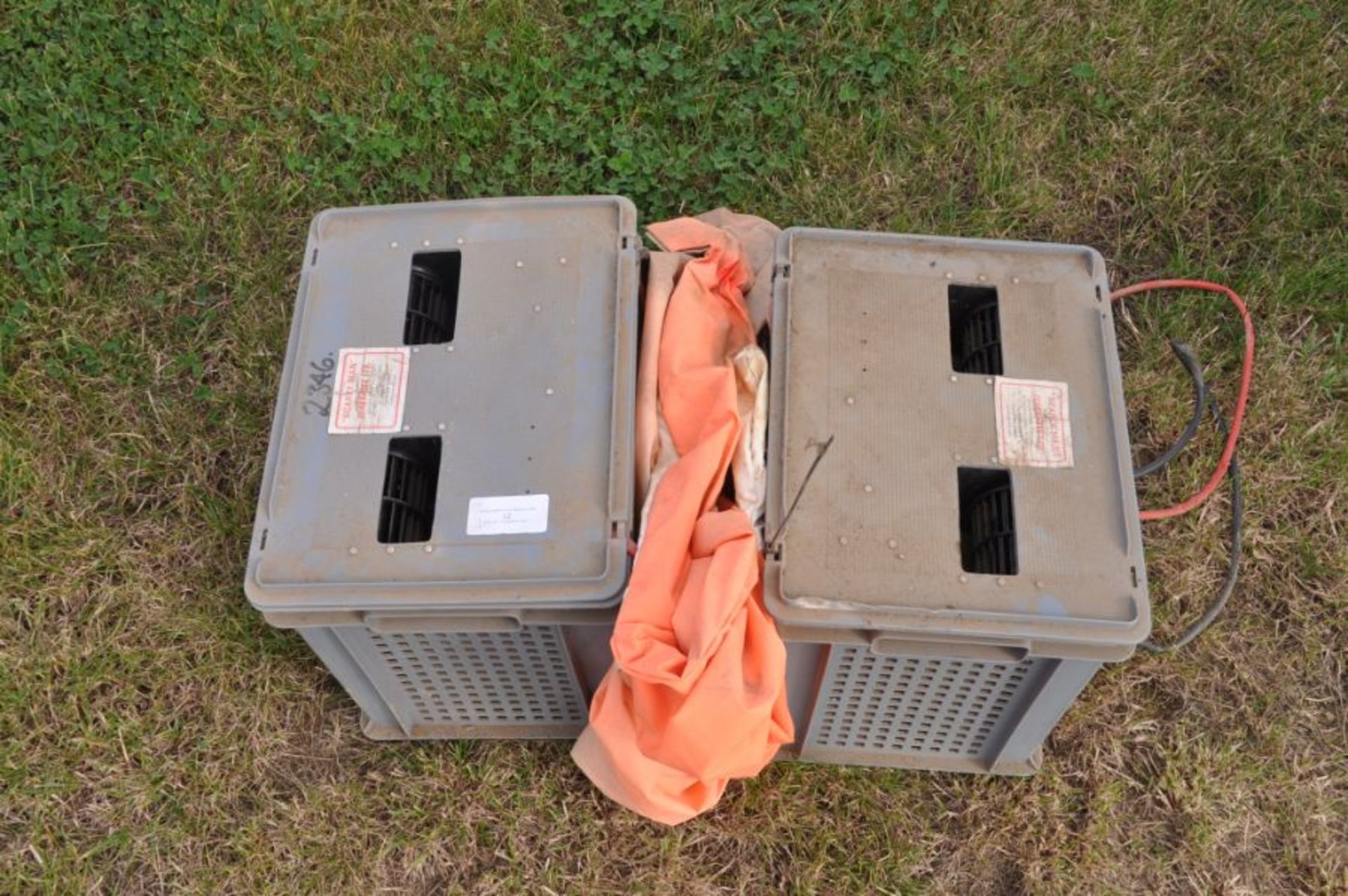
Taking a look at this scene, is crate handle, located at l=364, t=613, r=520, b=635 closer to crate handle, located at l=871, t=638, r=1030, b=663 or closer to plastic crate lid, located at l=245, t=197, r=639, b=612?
plastic crate lid, located at l=245, t=197, r=639, b=612

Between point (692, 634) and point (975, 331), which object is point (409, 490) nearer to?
point (692, 634)

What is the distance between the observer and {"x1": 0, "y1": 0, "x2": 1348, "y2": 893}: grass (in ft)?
6.72

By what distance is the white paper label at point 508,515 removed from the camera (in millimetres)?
1645

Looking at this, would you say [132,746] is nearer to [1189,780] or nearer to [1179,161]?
[1189,780]

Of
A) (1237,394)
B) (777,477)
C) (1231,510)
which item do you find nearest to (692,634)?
(777,477)

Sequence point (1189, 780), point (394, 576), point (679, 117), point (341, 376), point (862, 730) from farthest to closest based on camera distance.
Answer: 1. point (679, 117)
2. point (1189, 780)
3. point (862, 730)
4. point (341, 376)
5. point (394, 576)

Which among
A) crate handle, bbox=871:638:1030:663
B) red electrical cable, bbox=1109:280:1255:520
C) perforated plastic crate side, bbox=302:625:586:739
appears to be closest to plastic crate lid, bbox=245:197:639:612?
perforated plastic crate side, bbox=302:625:586:739

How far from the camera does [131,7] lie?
277 centimetres

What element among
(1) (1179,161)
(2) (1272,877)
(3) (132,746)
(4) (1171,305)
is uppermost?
(1) (1179,161)

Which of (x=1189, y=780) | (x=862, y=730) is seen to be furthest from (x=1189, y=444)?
(x=862, y=730)

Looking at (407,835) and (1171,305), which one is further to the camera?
(1171,305)

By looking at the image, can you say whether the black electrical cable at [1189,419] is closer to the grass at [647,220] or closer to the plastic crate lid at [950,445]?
the grass at [647,220]

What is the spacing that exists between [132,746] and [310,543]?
85 centimetres

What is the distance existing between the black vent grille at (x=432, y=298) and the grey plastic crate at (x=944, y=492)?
61cm
